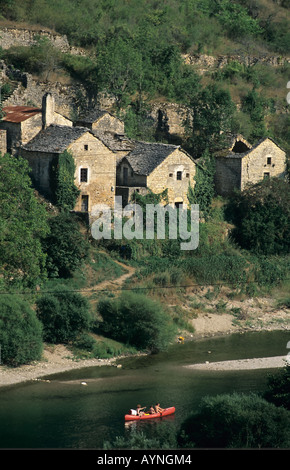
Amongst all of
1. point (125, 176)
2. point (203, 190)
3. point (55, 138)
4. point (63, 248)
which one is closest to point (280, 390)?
point (63, 248)

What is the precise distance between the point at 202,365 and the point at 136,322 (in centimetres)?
382

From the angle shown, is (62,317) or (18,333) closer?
(18,333)

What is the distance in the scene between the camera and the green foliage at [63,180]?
163ft

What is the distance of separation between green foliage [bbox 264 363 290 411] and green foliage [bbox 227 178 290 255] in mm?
19072

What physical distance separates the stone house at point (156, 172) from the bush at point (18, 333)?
43.9 feet

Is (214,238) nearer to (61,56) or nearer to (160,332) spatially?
(160,332)

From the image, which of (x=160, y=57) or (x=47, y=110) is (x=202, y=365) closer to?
(x=47, y=110)

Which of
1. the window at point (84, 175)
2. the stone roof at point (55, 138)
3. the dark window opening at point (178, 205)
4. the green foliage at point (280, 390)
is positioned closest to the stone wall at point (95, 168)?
the window at point (84, 175)

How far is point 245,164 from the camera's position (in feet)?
184

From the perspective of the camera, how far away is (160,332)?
42.9 m

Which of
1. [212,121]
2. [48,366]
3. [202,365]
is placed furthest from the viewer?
[212,121]

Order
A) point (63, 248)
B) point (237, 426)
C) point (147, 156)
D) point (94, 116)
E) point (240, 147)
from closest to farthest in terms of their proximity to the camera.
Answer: point (237, 426), point (63, 248), point (147, 156), point (94, 116), point (240, 147)

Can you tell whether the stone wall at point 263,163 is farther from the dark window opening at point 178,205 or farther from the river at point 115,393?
the river at point 115,393

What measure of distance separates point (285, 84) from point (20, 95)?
26.3 m
